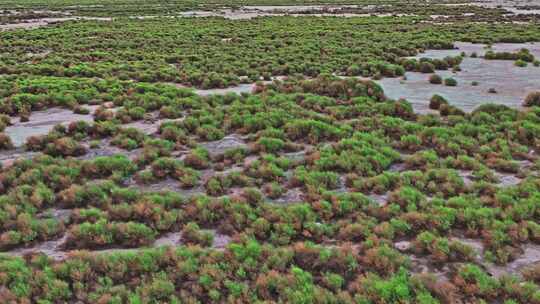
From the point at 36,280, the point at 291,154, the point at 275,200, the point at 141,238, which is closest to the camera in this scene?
the point at 36,280

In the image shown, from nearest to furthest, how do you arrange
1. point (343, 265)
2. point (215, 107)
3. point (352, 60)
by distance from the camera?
point (343, 265), point (215, 107), point (352, 60)

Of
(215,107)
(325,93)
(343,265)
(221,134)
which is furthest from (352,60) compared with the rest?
(343,265)

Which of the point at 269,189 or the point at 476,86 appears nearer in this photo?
the point at 269,189

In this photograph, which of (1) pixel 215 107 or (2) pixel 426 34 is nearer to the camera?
(1) pixel 215 107

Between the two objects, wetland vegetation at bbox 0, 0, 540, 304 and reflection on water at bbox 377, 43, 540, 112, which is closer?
wetland vegetation at bbox 0, 0, 540, 304

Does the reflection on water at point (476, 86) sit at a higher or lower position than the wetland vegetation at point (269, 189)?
higher

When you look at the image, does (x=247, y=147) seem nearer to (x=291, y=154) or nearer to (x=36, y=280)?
(x=291, y=154)

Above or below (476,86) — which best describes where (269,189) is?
below

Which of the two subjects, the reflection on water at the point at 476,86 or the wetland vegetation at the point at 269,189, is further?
the reflection on water at the point at 476,86
